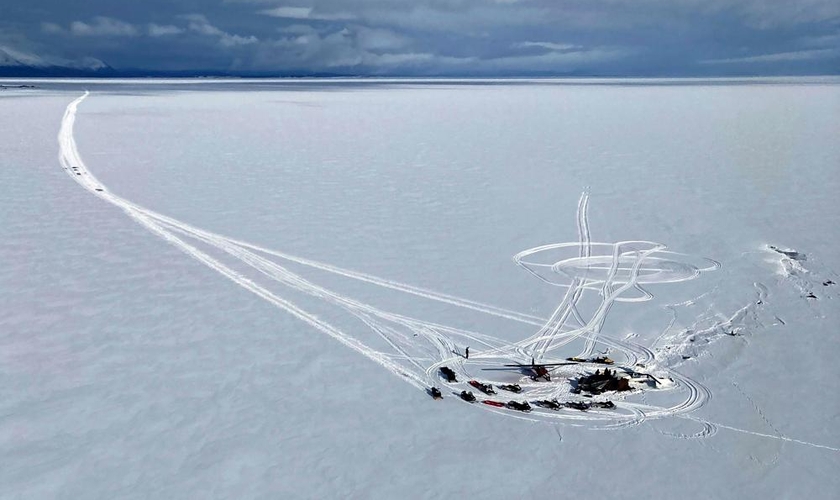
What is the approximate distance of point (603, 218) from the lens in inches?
454

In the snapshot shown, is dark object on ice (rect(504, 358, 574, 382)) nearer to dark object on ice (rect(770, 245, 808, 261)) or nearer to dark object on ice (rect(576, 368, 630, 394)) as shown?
dark object on ice (rect(576, 368, 630, 394))

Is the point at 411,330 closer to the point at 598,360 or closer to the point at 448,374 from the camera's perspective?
the point at 448,374

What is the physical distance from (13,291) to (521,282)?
6.21m

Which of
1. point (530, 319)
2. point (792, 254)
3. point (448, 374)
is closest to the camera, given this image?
point (448, 374)

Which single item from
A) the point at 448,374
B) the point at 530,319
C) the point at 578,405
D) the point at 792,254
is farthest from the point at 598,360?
the point at 792,254

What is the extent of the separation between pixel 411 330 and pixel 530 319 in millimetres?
1371

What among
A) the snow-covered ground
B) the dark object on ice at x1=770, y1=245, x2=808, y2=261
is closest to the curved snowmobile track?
the snow-covered ground

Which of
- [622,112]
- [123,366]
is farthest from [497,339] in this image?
[622,112]

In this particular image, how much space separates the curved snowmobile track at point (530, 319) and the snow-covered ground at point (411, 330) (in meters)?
0.03

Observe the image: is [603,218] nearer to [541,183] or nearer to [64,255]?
[541,183]

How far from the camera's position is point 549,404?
5.55 m

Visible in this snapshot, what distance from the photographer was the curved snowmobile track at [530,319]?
570cm

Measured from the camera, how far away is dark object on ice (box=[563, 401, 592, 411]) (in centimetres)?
550

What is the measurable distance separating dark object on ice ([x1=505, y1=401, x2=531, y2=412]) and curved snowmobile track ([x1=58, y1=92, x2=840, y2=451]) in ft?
0.19
